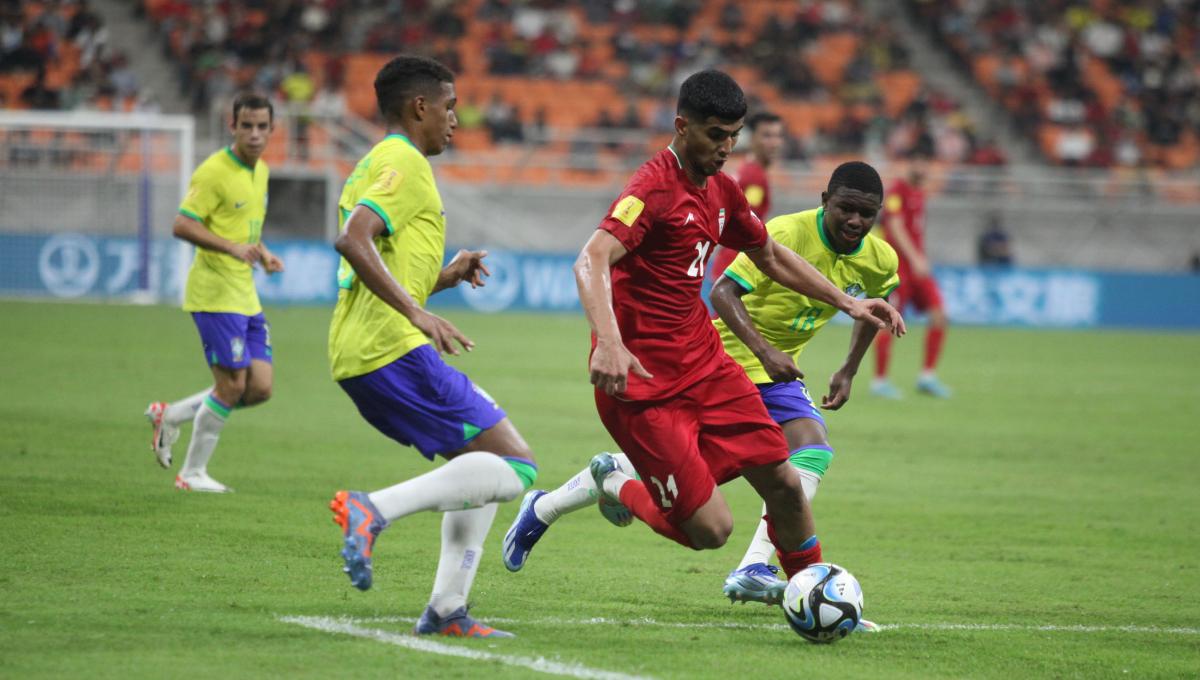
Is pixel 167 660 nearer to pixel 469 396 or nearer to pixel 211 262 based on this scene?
pixel 469 396

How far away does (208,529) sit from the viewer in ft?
26.5

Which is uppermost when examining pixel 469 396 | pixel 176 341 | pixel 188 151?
pixel 469 396

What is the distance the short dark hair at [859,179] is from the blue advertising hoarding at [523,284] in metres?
19.9

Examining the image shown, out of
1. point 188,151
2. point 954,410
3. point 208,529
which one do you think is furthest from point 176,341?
point 208,529

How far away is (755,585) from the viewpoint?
662 centimetres

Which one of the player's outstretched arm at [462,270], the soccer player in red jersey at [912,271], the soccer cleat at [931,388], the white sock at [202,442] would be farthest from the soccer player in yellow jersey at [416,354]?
the soccer cleat at [931,388]

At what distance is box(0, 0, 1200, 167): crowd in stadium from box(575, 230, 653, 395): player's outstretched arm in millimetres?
25474

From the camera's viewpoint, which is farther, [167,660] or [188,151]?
[188,151]

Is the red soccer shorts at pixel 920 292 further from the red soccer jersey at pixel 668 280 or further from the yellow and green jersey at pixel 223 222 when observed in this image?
the red soccer jersey at pixel 668 280

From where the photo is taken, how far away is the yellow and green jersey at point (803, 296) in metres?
7.42

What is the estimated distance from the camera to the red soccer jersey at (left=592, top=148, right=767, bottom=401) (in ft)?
19.6

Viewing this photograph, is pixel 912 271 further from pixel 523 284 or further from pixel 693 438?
pixel 523 284

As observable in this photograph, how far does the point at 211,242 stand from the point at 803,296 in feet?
13.5

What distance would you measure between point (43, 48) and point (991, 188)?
20.0 m
